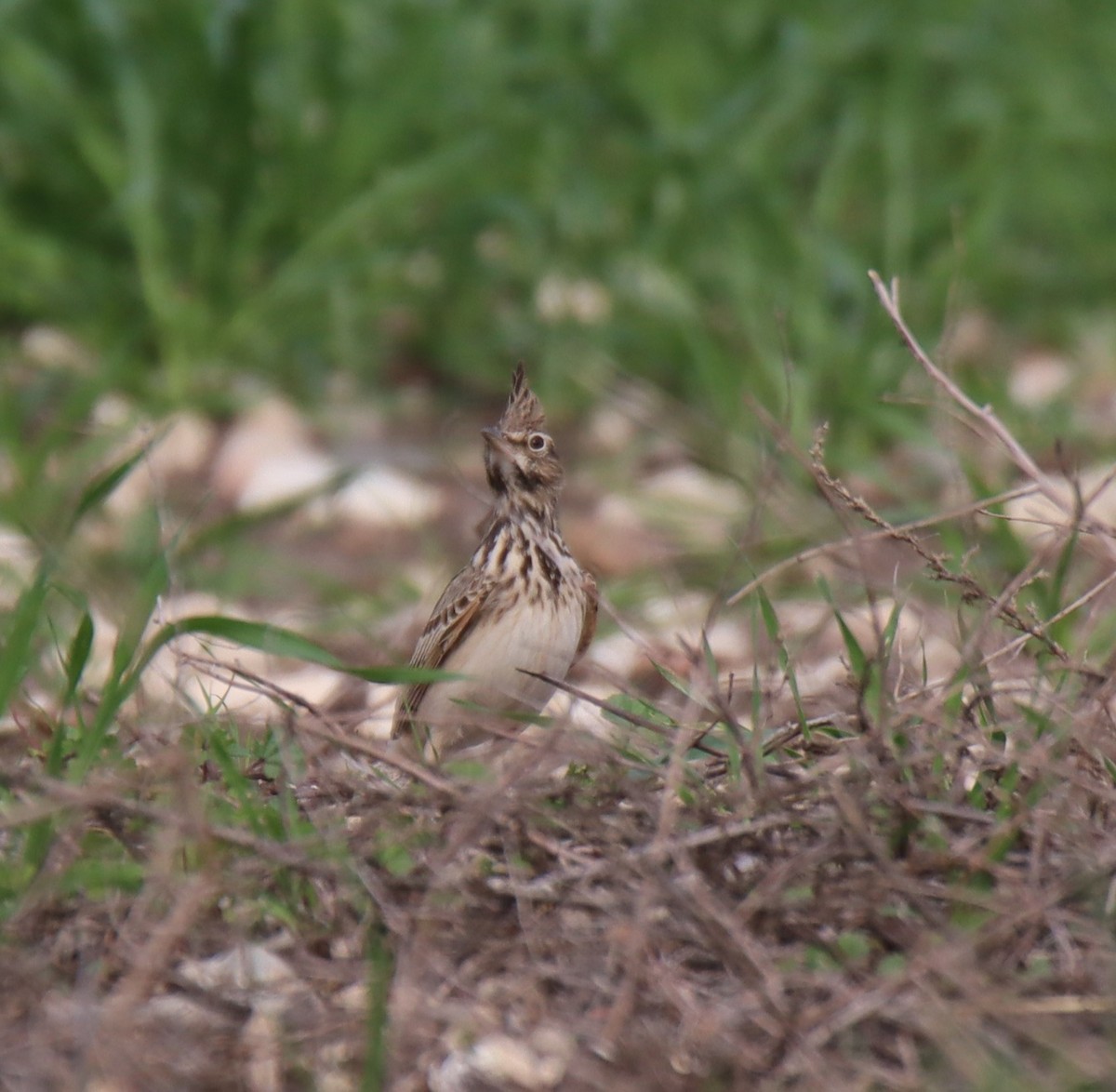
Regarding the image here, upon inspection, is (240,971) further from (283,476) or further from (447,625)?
(283,476)

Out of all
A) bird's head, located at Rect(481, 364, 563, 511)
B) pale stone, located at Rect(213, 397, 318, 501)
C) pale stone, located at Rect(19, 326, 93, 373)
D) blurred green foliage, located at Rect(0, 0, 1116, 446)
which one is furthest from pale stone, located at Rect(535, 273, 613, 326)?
bird's head, located at Rect(481, 364, 563, 511)

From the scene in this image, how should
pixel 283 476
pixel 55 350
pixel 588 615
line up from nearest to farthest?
pixel 588 615 < pixel 283 476 < pixel 55 350

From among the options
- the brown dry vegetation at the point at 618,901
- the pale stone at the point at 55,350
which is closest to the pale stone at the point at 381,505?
the pale stone at the point at 55,350

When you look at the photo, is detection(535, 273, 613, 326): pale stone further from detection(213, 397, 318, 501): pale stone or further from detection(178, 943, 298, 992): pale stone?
detection(178, 943, 298, 992): pale stone

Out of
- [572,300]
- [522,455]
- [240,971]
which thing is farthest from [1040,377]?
[240,971]

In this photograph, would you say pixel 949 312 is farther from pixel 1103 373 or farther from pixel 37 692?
pixel 1103 373

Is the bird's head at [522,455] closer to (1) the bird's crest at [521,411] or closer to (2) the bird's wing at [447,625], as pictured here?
(1) the bird's crest at [521,411]
